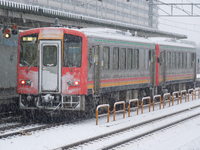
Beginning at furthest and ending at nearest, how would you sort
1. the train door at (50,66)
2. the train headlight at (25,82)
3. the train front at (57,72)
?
1. the train headlight at (25,82)
2. the train door at (50,66)
3. the train front at (57,72)

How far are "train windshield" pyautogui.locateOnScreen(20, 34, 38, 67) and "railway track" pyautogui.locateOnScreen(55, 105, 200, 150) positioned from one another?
411 cm

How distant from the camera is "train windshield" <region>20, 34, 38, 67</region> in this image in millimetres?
15055

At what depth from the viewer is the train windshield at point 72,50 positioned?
48.4ft

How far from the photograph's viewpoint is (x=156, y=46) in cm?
2183

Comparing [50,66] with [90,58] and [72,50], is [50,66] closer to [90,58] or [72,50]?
[72,50]

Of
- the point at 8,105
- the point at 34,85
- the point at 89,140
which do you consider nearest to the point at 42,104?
the point at 34,85

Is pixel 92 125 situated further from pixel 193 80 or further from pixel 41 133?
pixel 193 80

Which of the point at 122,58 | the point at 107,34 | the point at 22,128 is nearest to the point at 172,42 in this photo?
the point at 122,58

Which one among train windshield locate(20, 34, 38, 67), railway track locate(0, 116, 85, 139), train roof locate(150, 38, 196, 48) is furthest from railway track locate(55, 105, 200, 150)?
train roof locate(150, 38, 196, 48)

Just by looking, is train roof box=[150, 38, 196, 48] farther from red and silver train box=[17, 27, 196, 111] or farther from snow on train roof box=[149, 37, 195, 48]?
red and silver train box=[17, 27, 196, 111]

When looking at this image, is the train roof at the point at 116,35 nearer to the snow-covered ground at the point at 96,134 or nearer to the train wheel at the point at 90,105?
the train wheel at the point at 90,105

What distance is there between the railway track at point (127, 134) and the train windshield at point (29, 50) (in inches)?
162

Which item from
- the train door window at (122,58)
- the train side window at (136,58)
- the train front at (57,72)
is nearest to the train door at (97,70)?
the train front at (57,72)

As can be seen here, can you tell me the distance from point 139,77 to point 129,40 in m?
2.18
